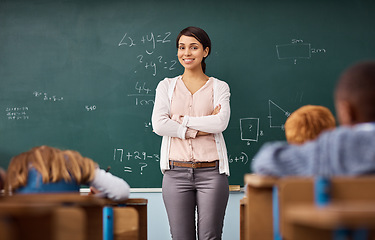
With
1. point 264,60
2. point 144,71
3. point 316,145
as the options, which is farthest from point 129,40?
point 316,145

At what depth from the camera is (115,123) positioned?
426 centimetres

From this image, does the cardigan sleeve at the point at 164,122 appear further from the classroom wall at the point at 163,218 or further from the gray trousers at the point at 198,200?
the classroom wall at the point at 163,218

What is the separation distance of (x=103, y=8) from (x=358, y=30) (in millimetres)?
2285

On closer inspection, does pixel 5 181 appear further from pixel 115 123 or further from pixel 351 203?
pixel 115 123

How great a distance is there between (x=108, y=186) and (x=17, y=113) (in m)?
2.16

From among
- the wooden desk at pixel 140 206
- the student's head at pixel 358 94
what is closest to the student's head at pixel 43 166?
the wooden desk at pixel 140 206

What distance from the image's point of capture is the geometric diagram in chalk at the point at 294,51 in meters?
4.23

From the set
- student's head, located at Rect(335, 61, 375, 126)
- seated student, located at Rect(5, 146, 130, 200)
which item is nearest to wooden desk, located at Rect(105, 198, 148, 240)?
seated student, located at Rect(5, 146, 130, 200)

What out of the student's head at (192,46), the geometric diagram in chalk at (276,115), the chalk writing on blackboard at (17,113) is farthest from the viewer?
the chalk writing on blackboard at (17,113)

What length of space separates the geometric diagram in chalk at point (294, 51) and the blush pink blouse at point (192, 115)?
101 cm

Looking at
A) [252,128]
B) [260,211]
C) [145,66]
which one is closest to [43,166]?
[260,211]

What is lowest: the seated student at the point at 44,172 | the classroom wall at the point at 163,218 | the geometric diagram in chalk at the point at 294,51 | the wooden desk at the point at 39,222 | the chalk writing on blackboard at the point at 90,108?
the classroom wall at the point at 163,218

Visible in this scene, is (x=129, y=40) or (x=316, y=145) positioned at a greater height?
(x=129, y=40)

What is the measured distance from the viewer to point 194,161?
3.28 m
